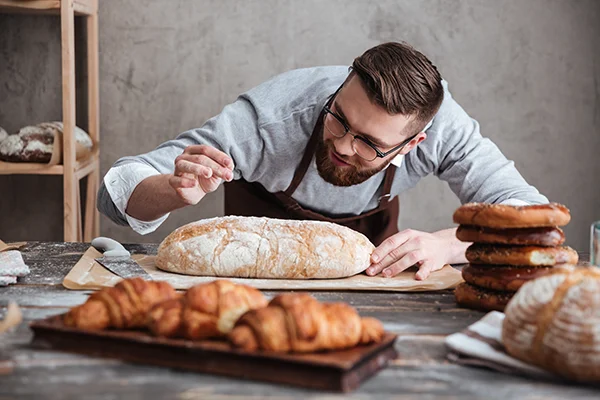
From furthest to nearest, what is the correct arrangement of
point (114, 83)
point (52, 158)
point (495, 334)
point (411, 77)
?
point (114, 83)
point (52, 158)
point (411, 77)
point (495, 334)

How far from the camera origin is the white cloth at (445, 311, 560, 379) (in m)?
1.02

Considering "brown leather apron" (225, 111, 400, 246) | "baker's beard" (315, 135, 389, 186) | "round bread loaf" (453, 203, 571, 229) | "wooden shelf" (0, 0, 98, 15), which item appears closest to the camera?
"round bread loaf" (453, 203, 571, 229)

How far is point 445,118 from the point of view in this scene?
2.39 meters

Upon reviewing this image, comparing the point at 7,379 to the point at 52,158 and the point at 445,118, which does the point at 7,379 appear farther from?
the point at 52,158

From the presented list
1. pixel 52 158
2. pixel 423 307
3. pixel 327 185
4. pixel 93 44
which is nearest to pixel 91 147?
pixel 52 158

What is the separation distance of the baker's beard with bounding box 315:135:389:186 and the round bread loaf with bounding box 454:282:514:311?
2.51ft

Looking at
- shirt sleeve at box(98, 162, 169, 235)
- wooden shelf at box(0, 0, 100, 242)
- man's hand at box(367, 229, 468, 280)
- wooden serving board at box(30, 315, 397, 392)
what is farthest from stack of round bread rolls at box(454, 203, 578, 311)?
wooden shelf at box(0, 0, 100, 242)

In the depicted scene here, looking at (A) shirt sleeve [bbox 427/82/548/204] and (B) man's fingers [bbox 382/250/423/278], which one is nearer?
(B) man's fingers [bbox 382/250/423/278]

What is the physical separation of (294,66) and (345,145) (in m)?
1.45

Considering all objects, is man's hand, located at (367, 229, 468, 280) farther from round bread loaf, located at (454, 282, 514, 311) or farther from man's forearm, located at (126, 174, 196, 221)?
man's forearm, located at (126, 174, 196, 221)

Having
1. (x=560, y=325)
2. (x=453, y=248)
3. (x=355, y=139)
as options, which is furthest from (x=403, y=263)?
(x=560, y=325)

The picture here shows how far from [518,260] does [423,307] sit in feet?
0.68

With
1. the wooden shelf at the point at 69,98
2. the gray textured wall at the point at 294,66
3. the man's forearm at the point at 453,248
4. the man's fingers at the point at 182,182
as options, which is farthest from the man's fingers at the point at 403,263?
the gray textured wall at the point at 294,66

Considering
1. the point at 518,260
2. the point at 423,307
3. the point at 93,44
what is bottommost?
the point at 423,307
